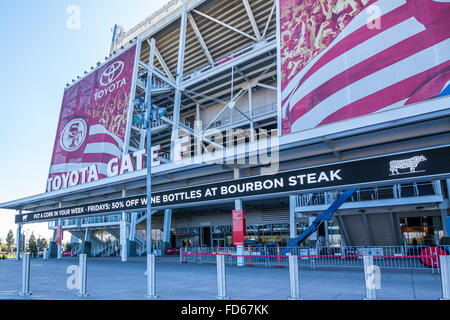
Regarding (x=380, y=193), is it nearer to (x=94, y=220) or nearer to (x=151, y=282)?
(x=151, y=282)

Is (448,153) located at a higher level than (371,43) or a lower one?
lower

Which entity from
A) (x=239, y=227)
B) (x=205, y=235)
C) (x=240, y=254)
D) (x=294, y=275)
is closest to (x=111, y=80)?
(x=205, y=235)

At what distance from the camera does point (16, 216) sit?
29250 millimetres

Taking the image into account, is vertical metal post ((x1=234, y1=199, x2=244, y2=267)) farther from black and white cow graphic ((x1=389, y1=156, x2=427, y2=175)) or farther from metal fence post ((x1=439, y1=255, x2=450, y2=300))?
metal fence post ((x1=439, y1=255, x2=450, y2=300))

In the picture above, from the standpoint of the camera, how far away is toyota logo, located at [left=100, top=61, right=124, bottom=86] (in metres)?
40.4

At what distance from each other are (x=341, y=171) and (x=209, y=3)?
34.8 metres

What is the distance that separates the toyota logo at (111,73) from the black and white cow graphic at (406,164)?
3548 cm

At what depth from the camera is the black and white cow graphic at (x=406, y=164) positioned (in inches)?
423

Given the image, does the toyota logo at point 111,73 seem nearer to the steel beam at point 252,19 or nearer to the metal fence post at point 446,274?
the steel beam at point 252,19

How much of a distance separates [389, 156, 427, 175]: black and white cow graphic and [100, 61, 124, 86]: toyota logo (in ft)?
116

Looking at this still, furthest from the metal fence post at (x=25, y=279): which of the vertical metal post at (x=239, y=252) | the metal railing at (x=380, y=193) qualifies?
the metal railing at (x=380, y=193)

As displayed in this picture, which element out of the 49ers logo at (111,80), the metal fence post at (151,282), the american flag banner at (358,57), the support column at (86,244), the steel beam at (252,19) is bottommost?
the support column at (86,244)
